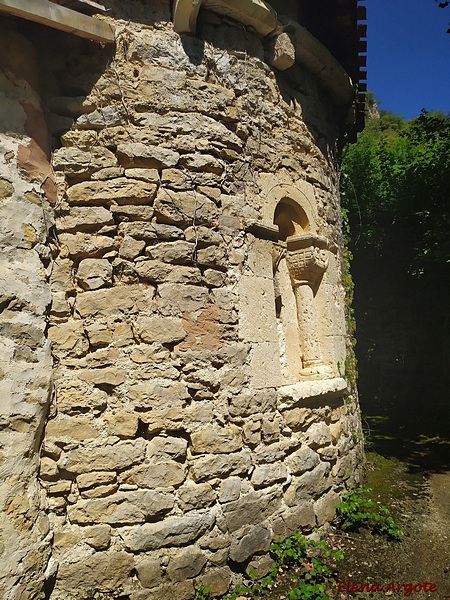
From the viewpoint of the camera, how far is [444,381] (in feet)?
29.8

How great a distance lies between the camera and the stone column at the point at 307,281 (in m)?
4.19

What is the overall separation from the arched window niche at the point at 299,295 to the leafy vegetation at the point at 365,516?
113 centimetres

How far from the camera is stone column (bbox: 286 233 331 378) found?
13.7 feet

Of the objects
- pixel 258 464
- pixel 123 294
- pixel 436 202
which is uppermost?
pixel 436 202

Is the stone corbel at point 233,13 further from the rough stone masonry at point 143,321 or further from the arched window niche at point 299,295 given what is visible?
the arched window niche at point 299,295

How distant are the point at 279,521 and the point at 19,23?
3.94 m

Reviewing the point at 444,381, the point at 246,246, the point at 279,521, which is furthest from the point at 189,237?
the point at 444,381

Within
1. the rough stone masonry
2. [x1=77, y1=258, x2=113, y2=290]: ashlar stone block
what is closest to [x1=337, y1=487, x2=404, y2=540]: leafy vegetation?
the rough stone masonry

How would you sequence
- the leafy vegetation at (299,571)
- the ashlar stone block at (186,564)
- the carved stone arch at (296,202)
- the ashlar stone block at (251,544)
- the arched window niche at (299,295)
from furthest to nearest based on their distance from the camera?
the arched window niche at (299,295) < the carved stone arch at (296,202) < the ashlar stone block at (251,544) < the leafy vegetation at (299,571) < the ashlar stone block at (186,564)

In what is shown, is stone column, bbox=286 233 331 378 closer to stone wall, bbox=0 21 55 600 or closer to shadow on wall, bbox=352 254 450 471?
stone wall, bbox=0 21 55 600

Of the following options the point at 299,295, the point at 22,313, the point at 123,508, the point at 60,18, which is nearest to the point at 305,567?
the point at 123,508

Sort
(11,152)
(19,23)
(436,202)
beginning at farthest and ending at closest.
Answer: (436,202) → (19,23) → (11,152)

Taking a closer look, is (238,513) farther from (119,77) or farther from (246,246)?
(119,77)

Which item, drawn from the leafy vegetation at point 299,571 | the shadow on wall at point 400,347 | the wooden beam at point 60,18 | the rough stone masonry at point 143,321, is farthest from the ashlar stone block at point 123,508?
the shadow on wall at point 400,347
